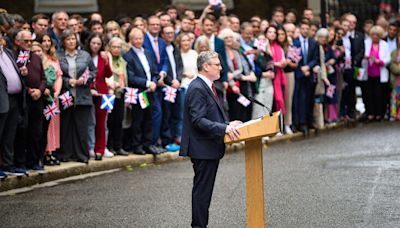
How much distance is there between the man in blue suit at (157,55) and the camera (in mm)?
19422

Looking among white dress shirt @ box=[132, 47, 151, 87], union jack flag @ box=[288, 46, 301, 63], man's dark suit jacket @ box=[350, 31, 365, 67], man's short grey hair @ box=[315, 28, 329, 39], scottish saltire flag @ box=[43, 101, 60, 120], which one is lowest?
man's dark suit jacket @ box=[350, 31, 365, 67]

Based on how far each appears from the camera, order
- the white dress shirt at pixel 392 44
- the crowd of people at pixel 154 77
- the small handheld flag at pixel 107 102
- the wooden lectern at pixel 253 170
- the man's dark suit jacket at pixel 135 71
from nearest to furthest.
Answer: the wooden lectern at pixel 253 170, the crowd of people at pixel 154 77, the small handheld flag at pixel 107 102, the man's dark suit jacket at pixel 135 71, the white dress shirt at pixel 392 44

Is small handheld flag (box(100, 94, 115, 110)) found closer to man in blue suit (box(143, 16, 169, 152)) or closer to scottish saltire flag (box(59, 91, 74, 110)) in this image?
scottish saltire flag (box(59, 91, 74, 110))

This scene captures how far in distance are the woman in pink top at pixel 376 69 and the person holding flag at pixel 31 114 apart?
11294mm

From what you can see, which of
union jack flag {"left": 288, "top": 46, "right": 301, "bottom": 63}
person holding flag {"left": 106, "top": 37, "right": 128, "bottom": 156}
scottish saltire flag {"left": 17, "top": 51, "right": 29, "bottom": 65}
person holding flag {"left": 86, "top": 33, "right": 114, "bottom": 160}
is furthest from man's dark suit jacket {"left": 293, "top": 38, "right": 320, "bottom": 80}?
scottish saltire flag {"left": 17, "top": 51, "right": 29, "bottom": 65}

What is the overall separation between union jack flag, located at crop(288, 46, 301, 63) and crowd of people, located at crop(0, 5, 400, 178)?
0.08 ft

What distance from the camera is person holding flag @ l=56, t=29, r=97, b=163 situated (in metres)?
17.4

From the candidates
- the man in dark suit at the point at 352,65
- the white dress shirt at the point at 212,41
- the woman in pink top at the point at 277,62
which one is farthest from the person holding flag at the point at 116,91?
the man in dark suit at the point at 352,65

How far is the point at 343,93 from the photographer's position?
26109mm

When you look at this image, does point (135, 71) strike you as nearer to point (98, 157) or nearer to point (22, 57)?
point (98, 157)

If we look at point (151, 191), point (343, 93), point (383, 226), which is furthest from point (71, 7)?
point (383, 226)

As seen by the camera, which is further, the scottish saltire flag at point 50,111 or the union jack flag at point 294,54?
the union jack flag at point 294,54

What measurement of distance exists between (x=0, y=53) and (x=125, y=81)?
364 cm

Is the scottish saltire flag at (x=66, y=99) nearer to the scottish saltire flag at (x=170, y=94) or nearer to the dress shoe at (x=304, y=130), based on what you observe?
the scottish saltire flag at (x=170, y=94)
